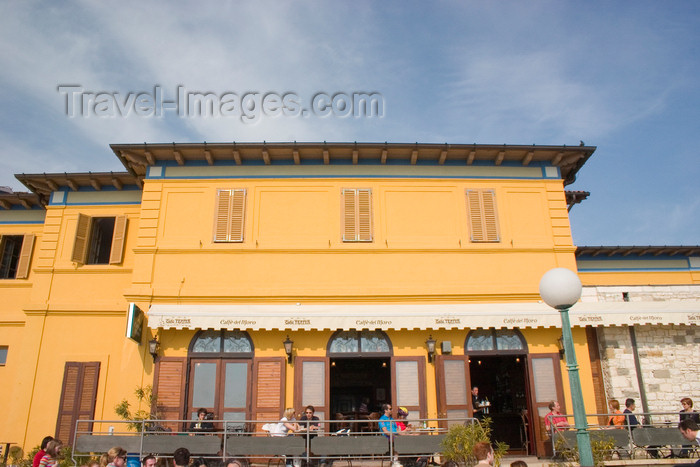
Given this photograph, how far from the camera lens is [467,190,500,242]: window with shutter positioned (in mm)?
15719

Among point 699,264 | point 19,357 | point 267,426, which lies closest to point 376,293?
point 267,426

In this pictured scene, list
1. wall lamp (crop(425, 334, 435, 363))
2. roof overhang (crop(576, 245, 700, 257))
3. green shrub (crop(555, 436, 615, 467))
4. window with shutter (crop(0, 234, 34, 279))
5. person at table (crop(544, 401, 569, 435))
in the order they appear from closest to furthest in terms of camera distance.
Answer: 1. green shrub (crop(555, 436, 615, 467))
2. person at table (crop(544, 401, 569, 435))
3. wall lamp (crop(425, 334, 435, 363))
4. window with shutter (crop(0, 234, 34, 279))
5. roof overhang (crop(576, 245, 700, 257))

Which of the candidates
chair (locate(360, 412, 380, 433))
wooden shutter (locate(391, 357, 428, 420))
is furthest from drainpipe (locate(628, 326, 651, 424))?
chair (locate(360, 412, 380, 433))

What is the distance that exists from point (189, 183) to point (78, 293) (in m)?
4.64

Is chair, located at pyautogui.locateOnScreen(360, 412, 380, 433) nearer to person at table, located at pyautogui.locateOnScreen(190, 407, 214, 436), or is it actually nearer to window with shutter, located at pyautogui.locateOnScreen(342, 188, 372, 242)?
person at table, located at pyautogui.locateOnScreen(190, 407, 214, 436)

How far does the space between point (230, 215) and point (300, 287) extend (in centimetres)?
285

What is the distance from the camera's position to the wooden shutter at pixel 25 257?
1769 cm

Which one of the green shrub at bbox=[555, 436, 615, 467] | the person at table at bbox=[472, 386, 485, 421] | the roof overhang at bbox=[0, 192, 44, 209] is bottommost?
the green shrub at bbox=[555, 436, 615, 467]

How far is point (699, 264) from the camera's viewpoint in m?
21.3

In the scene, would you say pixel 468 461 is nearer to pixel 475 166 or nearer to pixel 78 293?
pixel 475 166

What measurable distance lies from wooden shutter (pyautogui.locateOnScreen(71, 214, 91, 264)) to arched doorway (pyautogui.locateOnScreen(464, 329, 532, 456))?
1140 cm

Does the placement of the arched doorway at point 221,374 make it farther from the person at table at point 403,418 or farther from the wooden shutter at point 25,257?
Answer: the wooden shutter at point 25,257

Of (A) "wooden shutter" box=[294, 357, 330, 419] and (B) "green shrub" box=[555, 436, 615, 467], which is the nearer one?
(B) "green shrub" box=[555, 436, 615, 467]

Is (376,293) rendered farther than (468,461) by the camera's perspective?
Yes
